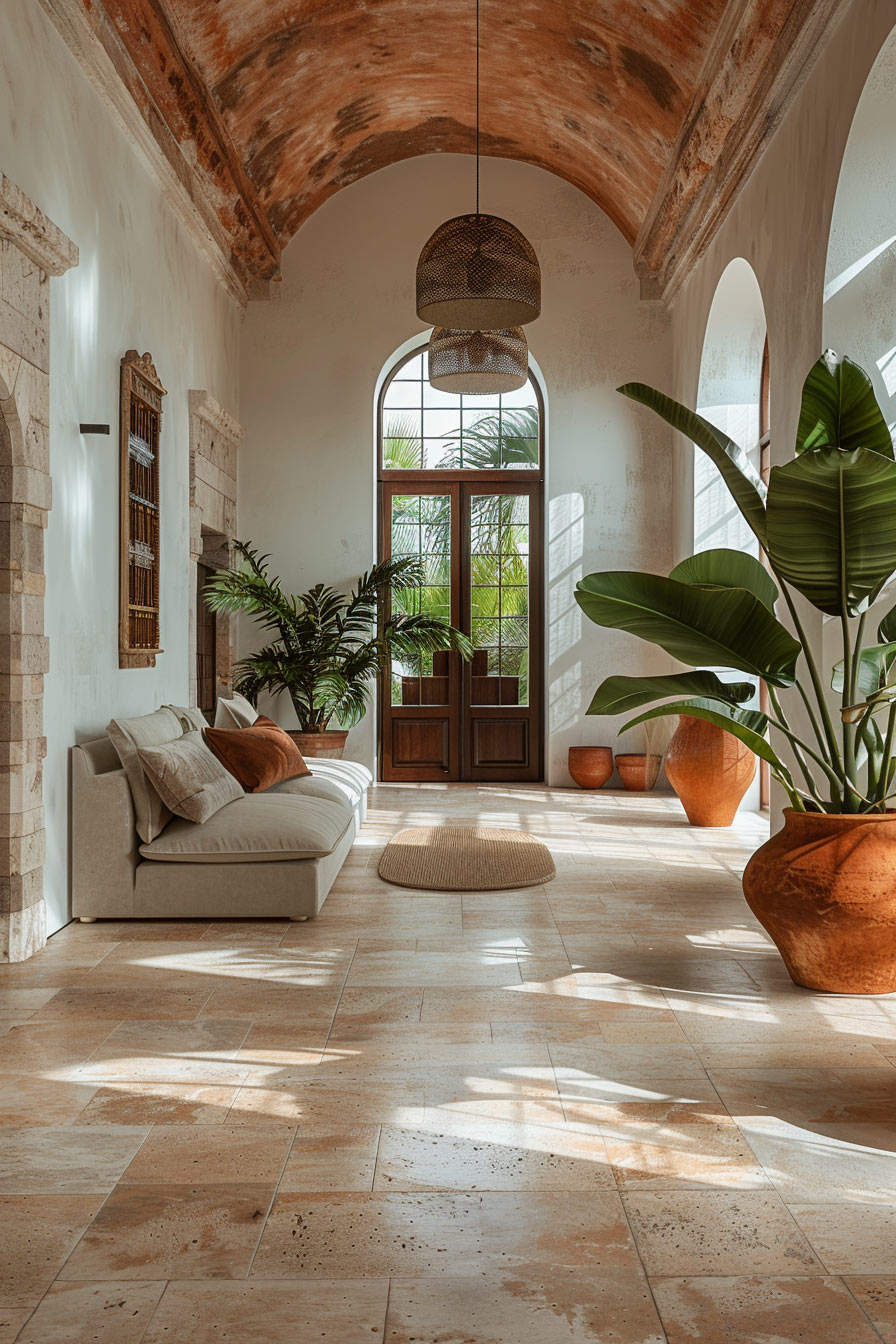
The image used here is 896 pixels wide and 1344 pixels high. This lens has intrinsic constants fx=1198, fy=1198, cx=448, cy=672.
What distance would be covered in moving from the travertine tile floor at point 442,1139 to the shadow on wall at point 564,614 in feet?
17.4

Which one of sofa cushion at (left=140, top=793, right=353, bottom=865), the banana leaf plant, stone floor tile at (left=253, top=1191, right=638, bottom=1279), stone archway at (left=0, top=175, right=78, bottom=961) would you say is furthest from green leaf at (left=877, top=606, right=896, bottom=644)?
stone archway at (left=0, top=175, right=78, bottom=961)

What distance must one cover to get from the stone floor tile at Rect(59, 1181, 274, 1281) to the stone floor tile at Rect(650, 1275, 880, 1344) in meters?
0.81

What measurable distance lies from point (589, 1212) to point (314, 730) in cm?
713

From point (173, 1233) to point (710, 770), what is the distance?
5730 millimetres

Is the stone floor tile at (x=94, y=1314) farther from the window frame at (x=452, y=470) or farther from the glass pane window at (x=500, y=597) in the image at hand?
the window frame at (x=452, y=470)

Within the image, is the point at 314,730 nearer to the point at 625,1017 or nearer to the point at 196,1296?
the point at 625,1017

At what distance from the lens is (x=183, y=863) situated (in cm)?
524

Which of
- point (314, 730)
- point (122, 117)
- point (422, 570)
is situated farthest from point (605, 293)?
point (122, 117)

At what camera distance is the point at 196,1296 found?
2176mm

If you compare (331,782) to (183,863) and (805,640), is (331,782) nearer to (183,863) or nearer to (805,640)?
(183,863)

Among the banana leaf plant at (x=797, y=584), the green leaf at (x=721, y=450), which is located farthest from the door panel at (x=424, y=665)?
the green leaf at (x=721, y=450)

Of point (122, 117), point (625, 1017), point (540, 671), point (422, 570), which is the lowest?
point (625, 1017)

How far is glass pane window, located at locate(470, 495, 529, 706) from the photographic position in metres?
10.7

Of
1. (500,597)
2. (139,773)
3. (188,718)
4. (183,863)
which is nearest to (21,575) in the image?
(139,773)
